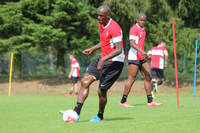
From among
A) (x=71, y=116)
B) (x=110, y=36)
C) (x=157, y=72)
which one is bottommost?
(x=71, y=116)

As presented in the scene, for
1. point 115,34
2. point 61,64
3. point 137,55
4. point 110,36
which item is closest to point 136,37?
point 137,55

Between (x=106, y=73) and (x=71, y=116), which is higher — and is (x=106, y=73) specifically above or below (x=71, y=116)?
above

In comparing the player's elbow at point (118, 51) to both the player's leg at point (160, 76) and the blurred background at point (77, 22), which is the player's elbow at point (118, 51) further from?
the blurred background at point (77, 22)

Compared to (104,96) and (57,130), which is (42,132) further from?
(104,96)

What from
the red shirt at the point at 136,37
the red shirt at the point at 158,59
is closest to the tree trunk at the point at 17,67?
the red shirt at the point at 158,59

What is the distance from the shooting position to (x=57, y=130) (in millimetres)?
6137

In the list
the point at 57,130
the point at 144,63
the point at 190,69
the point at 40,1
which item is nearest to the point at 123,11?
the point at 40,1

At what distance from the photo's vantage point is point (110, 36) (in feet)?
23.4

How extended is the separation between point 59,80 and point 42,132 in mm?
18586

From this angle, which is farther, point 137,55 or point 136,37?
point 137,55

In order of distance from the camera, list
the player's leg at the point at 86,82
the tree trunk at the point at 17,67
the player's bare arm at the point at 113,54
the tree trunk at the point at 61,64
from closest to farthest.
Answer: the player's bare arm at the point at 113,54 → the player's leg at the point at 86,82 → the tree trunk at the point at 61,64 → the tree trunk at the point at 17,67

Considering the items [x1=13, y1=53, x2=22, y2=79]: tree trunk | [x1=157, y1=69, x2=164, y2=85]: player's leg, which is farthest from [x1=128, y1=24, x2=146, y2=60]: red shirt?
[x1=13, y1=53, x2=22, y2=79]: tree trunk

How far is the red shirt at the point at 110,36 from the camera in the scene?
7.00 meters

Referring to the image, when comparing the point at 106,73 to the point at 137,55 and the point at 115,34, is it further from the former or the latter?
the point at 137,55
